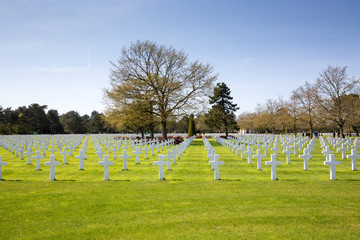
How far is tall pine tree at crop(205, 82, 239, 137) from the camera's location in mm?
47812

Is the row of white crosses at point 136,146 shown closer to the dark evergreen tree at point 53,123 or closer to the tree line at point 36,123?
the tree line at point 36,123

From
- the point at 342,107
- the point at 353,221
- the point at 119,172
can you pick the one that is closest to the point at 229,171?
the point at 119,172

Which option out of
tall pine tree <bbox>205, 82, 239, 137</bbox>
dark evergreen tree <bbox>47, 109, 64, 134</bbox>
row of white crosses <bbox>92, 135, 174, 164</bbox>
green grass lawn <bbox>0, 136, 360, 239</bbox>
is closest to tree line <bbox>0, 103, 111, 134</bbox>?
dark evergreen tree <bbox>47, 109, 64, 134</bbox>

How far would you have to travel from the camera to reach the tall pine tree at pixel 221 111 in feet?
157

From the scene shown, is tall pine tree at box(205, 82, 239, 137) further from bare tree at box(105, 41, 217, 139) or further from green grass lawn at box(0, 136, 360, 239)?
green grass lawn at box(0, 136, 360, 239)

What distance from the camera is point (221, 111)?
48.8 metres

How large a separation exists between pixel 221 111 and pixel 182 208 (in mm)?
44217

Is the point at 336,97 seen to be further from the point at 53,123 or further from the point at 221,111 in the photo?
the point at 53,123

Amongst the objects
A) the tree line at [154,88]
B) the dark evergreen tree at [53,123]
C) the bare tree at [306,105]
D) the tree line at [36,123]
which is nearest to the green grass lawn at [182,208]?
the tree line at [154,88]

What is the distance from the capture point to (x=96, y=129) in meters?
95.8

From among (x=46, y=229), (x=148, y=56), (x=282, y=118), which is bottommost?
(x=46, y=229)

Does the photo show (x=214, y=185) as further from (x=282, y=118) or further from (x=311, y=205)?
(x=282, y=118)

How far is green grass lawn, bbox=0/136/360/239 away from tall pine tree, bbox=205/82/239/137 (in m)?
39.3

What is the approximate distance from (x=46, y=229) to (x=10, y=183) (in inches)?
185
